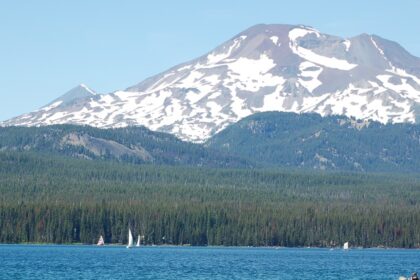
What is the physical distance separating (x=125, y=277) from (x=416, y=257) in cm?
7245

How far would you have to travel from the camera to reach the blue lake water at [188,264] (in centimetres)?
13288

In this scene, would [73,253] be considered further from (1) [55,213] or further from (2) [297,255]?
(2) [297,255]

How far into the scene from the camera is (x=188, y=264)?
154 meters

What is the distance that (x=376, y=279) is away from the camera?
432 ft

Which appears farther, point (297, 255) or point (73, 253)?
point (297, 255)

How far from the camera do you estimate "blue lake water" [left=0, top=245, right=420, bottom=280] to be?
436 feet

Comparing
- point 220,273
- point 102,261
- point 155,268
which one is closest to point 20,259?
point 102,261

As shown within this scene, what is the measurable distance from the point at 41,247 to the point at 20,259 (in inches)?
1485

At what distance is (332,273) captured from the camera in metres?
144

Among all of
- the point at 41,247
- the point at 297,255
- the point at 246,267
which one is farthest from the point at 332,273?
the point at 41,247

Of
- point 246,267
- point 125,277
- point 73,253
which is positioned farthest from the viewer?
point 73,253

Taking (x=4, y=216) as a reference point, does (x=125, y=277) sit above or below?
below

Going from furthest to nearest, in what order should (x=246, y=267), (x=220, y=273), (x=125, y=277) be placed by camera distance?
(x=246, y=267) → (x=220, y=273) → (x=125, y=277)

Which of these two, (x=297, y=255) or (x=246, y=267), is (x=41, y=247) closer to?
(x=297, y=255)
